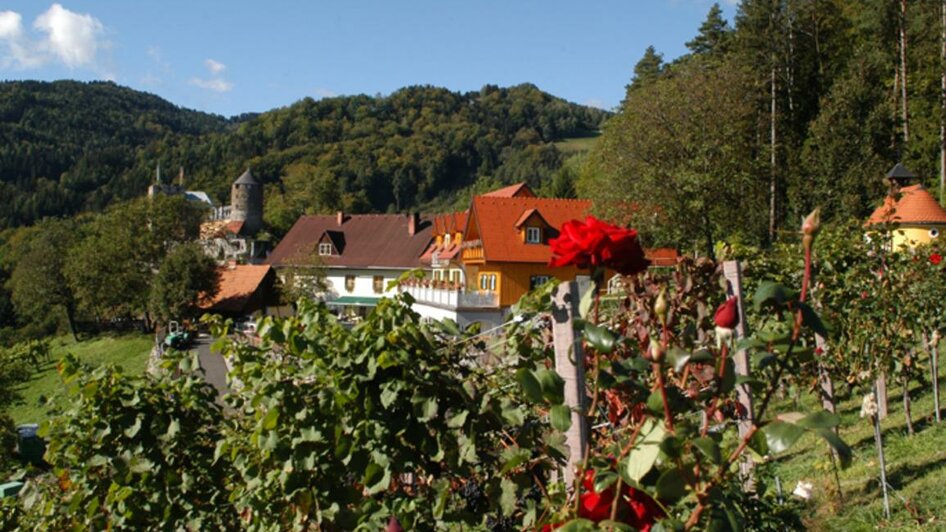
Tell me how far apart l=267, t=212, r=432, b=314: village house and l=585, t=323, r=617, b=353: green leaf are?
146 ft

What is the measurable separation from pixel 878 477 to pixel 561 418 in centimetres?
452

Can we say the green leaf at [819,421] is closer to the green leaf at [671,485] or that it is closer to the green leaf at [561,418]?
the green leaf at [671,485]

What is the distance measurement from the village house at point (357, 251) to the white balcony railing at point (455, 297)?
15638 mm

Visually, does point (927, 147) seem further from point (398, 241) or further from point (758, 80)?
point (398, 241)

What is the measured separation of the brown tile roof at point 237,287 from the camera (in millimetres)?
46844

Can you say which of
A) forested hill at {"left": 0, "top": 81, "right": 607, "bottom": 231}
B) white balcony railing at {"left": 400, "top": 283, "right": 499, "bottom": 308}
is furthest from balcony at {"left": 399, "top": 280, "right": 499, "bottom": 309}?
forested hill at {"left": 0, "top": 81, "right": 607, "bottom": 231}

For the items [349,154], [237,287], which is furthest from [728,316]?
[349,154]

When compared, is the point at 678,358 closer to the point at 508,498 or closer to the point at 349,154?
the point at 508,498

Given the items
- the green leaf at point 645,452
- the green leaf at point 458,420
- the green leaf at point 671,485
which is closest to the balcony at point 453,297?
the green leaf at point 458,420

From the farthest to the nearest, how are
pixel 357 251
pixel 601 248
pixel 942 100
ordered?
A: pixel 357 251
pixel 942 100
pixel 601 248

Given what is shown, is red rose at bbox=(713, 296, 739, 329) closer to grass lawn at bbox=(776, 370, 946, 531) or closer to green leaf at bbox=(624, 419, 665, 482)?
green leaf at bbox=(624, 419, 665, 482)

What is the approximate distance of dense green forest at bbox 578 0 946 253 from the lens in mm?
29188

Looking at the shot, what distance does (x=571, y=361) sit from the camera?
2490mm

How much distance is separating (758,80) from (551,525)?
33.4 metres
